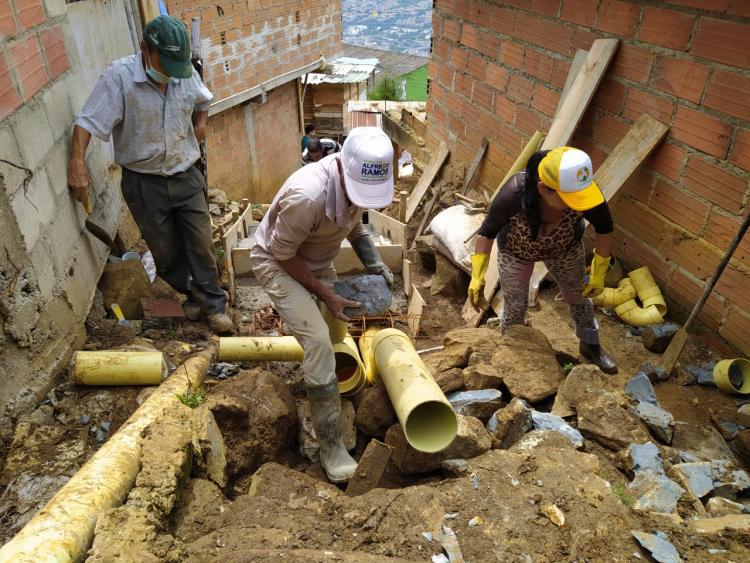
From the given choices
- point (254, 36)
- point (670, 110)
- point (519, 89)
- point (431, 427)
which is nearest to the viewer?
point (431, 427)

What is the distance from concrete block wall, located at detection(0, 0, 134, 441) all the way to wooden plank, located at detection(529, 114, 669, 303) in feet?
12.3


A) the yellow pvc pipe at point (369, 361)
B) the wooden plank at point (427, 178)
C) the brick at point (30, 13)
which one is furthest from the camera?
the wooden plank at point (427, 178)

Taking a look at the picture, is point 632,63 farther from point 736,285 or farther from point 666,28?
point 736,285

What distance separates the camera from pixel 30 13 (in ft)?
10.0

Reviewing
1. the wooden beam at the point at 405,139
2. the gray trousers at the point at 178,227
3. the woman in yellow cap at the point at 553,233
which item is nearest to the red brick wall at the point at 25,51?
the gray trousers at the point at 178,227

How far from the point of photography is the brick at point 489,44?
559cm

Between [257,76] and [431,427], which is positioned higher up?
[431,427]

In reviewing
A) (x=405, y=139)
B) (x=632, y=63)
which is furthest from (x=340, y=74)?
(x=632, y=63)

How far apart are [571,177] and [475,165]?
346cm

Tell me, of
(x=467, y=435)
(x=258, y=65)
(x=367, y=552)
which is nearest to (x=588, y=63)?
(x=467, y=435)

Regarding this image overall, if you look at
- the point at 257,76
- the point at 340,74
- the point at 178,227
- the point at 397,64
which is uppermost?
the point at 178,227

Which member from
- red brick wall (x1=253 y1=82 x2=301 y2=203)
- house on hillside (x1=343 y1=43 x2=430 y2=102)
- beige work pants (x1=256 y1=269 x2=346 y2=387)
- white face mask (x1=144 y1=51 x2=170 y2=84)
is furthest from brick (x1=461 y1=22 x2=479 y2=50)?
house on hillside (x1=343 y1=43 x2=430 y2=102)

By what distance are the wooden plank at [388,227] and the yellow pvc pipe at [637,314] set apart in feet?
7.75

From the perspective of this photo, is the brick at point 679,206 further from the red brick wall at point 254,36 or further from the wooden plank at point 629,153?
the red brick wall at point 254,36
